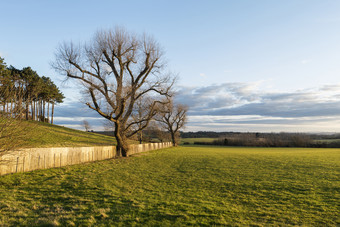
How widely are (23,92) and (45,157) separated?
5383 mm

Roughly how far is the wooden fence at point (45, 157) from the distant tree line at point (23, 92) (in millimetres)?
2024

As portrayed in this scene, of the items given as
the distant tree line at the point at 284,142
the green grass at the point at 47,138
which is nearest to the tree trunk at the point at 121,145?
the green grass at the point at 47,138

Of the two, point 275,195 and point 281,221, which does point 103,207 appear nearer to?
point 281,221

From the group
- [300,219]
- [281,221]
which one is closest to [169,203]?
[281,221]

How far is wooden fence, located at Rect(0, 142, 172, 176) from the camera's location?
10800mm

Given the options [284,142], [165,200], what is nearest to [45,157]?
[165,200]

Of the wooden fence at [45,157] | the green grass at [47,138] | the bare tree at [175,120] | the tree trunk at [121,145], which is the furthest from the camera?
the bare tree at [175,120]

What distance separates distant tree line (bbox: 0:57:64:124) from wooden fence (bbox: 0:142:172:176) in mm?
2024

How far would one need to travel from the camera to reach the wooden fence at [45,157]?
1080cm

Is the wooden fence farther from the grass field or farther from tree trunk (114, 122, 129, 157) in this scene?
tree trunk (114, 122, 129, 157)

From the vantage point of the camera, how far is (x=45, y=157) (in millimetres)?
13055

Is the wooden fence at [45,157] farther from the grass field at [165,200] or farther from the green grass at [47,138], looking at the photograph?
the grass field at [165,200]

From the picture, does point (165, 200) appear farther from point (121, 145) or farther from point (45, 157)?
point (121, 145)

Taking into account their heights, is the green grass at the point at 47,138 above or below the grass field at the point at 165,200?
above
